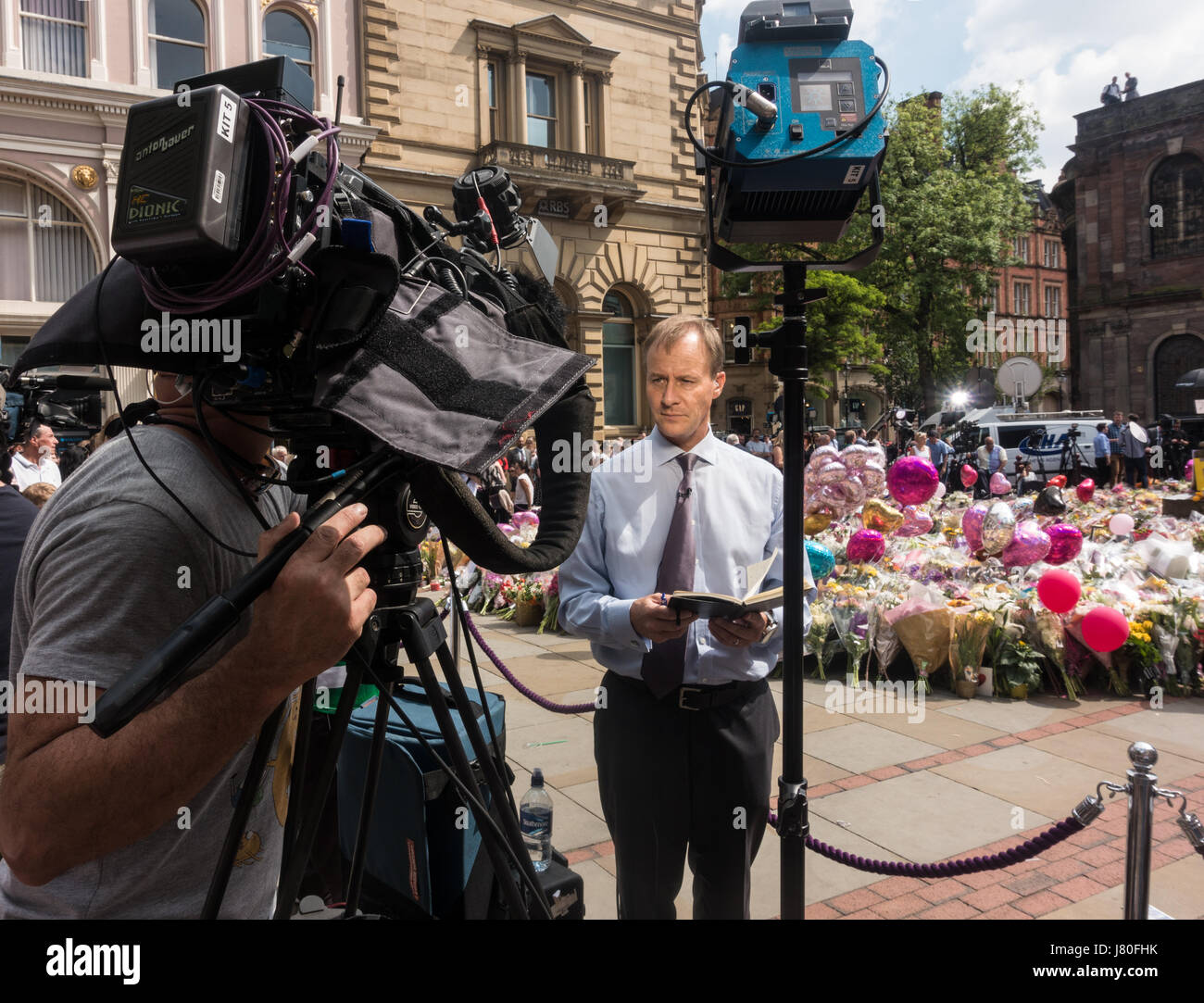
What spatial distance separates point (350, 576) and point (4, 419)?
247 cm

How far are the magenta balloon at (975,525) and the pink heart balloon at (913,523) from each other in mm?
1083

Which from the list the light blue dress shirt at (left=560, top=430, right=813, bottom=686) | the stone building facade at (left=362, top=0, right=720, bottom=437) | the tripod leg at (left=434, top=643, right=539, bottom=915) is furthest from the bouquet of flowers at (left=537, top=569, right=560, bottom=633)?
the stone building facade at (left=362, top=0, right=720, bottom=437)

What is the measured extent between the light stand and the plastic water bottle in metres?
1.02

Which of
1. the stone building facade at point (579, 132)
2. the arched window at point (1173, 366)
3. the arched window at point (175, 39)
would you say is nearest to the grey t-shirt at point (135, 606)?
the stone building facade at point (579, 132)

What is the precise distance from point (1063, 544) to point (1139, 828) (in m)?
4.96

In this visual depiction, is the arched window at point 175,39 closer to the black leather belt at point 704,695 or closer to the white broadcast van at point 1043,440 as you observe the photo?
the black leather belt at point 704,695

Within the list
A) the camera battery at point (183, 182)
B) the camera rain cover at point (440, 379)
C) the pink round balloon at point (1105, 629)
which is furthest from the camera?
the pink round balloon at point (1105, 629)

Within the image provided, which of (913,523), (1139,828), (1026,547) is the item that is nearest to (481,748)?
(1139,828)

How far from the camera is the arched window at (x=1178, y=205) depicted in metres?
33.5

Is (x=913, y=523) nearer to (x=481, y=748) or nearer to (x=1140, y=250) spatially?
(x=481, y=748)

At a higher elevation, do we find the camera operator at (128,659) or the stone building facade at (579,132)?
the stone building facade at (579,132)

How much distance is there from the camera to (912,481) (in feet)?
24.5

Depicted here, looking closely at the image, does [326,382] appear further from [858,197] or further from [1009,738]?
[1009,738]
